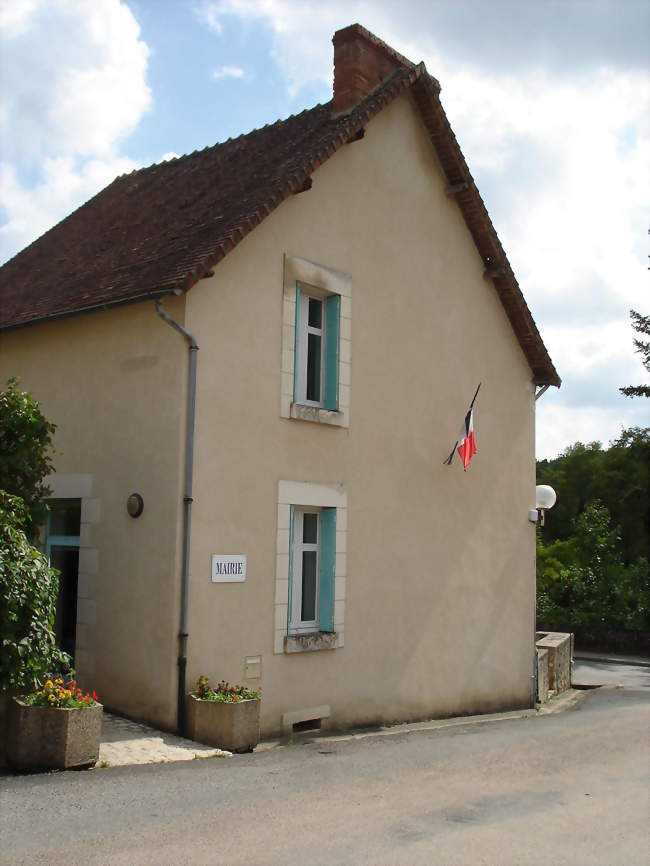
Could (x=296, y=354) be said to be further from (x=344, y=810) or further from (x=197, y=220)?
(x=344, y=810)

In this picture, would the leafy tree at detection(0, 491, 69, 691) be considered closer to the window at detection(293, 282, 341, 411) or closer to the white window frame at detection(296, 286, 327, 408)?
the white window frame at detection(296, 286, 327, 408)

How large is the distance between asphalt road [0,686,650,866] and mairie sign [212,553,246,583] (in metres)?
1.93

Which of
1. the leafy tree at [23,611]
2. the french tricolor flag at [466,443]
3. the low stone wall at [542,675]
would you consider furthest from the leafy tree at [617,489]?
the leafy tree at [23,611]

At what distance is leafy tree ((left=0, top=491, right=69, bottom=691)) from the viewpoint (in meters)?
8.29

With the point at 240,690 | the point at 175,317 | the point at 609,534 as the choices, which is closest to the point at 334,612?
the point at 240,690

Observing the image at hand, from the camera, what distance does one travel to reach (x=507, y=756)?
10398 millimetres

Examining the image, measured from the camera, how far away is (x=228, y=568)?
10.8m

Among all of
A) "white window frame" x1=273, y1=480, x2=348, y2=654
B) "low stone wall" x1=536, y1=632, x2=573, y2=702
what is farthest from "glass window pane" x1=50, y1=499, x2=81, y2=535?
"low stone wall" x1=536, y1=632, x2=573, y2=702

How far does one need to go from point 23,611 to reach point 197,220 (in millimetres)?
5643

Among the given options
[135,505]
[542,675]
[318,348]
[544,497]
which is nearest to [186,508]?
[135,505]

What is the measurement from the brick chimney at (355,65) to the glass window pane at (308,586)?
6160 mm

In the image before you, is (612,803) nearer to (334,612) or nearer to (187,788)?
(187,788)

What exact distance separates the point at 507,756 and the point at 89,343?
22.0 ft

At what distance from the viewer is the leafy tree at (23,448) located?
9766 millimetres
